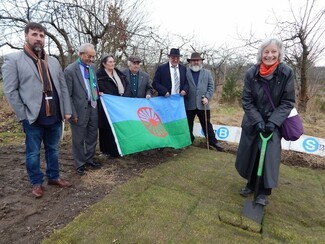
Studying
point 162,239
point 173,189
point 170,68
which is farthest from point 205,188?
point 170,68

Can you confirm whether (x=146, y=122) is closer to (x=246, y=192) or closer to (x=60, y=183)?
(x=60, y=183)

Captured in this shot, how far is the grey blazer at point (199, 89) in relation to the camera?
5137mm

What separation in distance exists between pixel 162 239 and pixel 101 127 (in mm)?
2386

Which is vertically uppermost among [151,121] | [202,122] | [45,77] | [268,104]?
[45,77]

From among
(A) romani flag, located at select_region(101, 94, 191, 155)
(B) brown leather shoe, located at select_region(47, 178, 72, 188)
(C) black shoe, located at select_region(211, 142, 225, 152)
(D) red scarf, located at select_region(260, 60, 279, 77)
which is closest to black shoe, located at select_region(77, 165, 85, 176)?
(B) brown leather shoe, located at select_region(47, 178, 72, 188)

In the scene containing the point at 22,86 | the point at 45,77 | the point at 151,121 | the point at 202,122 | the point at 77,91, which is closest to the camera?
the point at 22,86

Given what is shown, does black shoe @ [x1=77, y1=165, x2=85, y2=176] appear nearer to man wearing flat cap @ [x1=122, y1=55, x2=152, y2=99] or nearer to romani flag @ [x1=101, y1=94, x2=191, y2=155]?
romani flag @ [x1=101, y1=94, x2=191, y2=155]

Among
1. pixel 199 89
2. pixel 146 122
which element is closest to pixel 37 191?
pixel 146 122

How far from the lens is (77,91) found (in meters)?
3.63

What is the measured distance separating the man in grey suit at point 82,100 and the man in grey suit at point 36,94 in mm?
393

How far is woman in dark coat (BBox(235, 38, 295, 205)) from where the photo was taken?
2971 mm

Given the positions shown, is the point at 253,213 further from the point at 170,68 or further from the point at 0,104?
the point at 0,104

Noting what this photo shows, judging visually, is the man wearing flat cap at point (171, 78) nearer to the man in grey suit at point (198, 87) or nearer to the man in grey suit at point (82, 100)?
the man in grey suit at point (198, 87)

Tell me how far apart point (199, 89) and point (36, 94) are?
9.85ft
